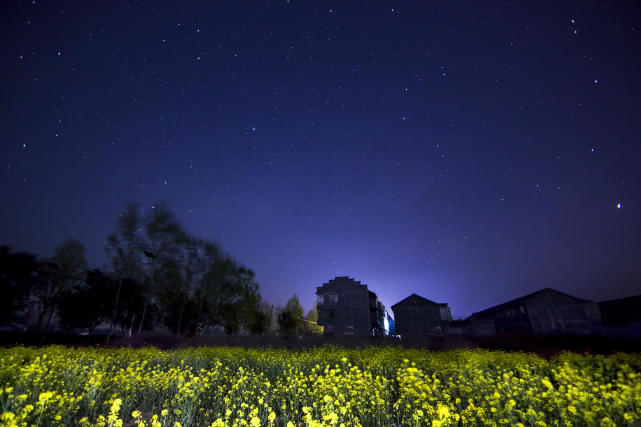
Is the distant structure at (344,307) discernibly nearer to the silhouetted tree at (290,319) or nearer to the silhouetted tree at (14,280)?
the silhouetted tree at (290,319)

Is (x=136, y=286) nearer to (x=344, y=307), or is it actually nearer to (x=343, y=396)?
(x=344, y=307)

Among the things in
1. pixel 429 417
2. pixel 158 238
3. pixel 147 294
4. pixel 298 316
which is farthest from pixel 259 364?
pixel 298 316

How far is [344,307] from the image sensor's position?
42781mm

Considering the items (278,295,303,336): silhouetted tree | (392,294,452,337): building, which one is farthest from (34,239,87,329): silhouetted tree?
(392,294,452,337): building

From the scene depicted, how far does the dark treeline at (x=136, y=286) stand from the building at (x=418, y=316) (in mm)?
16164

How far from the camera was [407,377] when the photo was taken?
620 centimetres

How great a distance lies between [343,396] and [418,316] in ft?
134

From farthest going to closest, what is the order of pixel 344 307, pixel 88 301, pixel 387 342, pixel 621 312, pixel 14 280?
pixel 344 307 → pixel 88 301 → pixel 621 312 → pixel 14 280 → pixel 387 342

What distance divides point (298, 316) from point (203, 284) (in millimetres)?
18280

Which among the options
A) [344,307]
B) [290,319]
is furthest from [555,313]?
[290,319]

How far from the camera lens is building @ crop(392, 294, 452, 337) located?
41156 millimetres

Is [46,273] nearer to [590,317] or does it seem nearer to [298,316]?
[298,316]

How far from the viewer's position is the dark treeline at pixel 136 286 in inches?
1182

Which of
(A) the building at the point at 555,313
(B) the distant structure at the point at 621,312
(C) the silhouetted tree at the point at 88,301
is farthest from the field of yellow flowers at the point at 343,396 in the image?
(B) the distant structure at the point at 621,312
